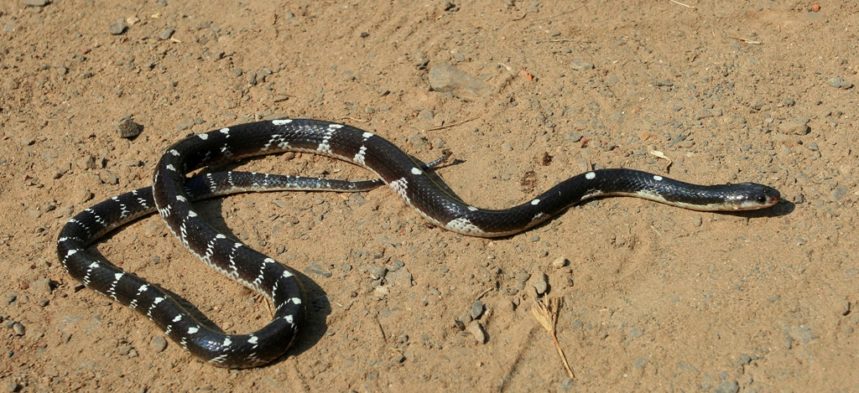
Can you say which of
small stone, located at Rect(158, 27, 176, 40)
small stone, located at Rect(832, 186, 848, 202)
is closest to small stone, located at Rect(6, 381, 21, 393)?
small stone, located at Rect(158, 27, 176, 40)

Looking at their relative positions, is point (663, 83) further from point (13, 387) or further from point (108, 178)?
point (13, 387)

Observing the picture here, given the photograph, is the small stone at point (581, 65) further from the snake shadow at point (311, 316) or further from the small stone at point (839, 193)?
the snake shadow at point (311, 316)

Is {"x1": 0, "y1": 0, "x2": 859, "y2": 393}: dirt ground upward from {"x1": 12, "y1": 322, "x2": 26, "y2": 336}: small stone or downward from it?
upward

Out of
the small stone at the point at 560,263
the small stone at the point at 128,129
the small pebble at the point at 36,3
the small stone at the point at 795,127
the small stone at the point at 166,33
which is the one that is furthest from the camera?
the small pebble at the point at 36,3

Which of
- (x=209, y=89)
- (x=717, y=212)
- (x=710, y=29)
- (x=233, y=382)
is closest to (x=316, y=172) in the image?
(x=209, y=89)

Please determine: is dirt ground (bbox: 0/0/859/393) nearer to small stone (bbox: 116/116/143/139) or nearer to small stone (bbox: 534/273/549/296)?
small stone (bbox: 534/273/549/296)

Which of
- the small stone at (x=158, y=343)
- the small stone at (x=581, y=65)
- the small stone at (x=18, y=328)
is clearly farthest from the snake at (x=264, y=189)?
the small stone at (x=581, y=65)

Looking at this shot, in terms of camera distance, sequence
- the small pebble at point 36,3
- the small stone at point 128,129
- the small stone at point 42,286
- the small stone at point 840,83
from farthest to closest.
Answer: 1. the small pebble at point 36,3
2. the small stone at point 128,129
3. the small stone at point 840,83
4. the small stone at point 42,286
